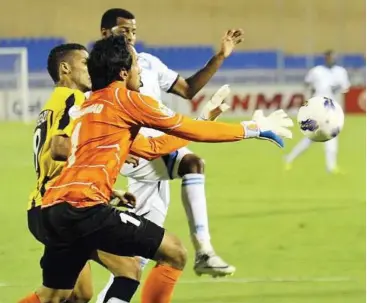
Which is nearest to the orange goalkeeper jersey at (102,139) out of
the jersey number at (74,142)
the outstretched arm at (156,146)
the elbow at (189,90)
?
the jersey number at (74,142)

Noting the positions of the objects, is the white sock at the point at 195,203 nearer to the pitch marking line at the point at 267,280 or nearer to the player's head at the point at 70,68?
the player's head at the point at 70,68

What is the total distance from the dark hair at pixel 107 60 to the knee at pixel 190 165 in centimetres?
160

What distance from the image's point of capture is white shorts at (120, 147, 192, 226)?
23.5 ft

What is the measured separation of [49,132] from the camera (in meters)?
6.11

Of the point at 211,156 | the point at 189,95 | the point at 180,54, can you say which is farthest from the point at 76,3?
the point at 189,95

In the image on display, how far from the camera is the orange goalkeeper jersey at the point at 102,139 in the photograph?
5.46 meters

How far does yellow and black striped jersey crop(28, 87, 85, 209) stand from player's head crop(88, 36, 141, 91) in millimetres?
519

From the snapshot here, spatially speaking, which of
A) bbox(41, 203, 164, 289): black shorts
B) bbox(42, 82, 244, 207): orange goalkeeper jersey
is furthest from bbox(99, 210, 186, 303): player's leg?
bbox(42, 82, 244, 207): orange goalkeeper jersey

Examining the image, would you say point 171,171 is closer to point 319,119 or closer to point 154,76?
point 154,76

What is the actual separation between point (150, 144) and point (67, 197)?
0.99 m

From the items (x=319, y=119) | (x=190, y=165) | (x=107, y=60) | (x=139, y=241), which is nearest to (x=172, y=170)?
(x=190, y=165)

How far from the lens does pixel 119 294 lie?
564 cm

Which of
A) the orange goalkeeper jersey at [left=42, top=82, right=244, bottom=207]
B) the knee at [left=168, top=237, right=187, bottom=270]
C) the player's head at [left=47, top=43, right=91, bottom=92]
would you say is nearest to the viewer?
the orange goalkeeper jersey at [left=42, top=82, right=244, bottom=207]

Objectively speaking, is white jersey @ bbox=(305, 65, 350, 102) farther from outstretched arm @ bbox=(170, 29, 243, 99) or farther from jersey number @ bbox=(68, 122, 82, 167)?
jersey number @ bbox=(68, 122, 82, 167)
